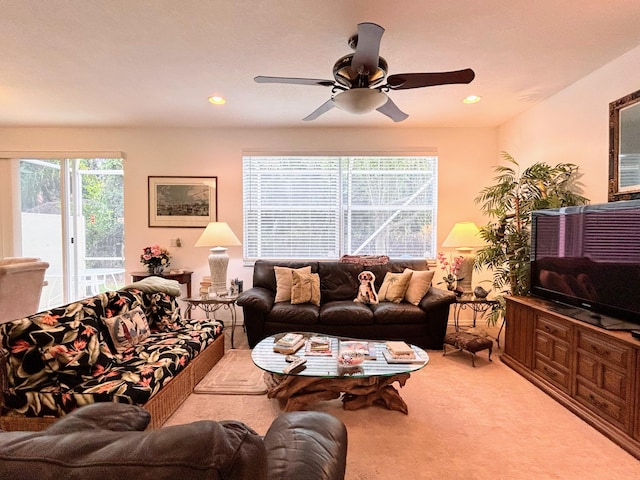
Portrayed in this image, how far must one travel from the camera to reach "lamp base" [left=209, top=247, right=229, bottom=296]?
3.70 m

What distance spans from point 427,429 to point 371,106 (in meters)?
2.15

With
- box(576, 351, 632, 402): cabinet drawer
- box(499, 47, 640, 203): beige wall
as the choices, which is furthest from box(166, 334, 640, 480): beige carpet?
box(499, 47, 640, 203): beige wall

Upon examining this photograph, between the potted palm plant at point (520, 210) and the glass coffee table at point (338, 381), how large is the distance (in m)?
1.61

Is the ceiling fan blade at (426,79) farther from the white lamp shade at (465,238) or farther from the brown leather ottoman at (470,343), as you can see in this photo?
the brown leather ottoman at (470,343)

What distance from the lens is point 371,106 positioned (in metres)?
2.17

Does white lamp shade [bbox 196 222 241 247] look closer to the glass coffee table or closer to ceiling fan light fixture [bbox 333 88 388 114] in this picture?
the glass coffee table

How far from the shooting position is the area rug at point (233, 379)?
8.43 ft

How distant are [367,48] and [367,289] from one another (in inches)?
98.7

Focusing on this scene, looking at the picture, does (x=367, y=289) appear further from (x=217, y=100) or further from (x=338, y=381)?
(x=217, y=100)

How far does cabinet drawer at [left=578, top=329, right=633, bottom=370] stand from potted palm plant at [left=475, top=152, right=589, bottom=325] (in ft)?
3.12

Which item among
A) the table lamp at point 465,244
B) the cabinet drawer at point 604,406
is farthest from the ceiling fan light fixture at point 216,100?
the cabinet drawer at point 604,406

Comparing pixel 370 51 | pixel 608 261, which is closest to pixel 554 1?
pixel 370 51

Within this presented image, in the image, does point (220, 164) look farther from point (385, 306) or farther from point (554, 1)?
point (554, 1)

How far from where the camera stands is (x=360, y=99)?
2.09 metres
